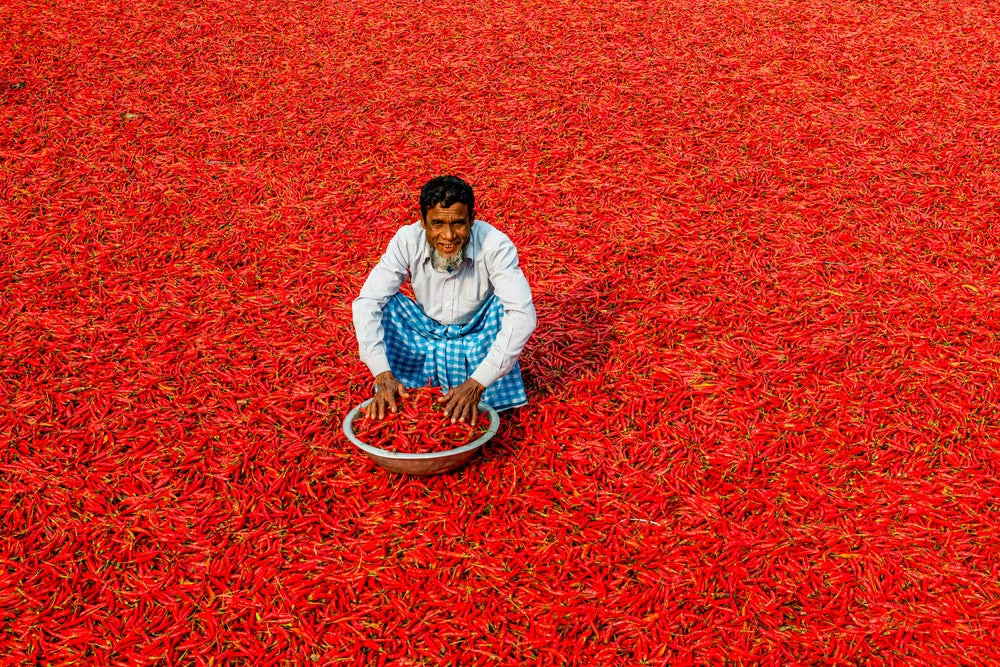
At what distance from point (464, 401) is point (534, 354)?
1.40 meters

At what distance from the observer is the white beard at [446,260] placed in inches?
173

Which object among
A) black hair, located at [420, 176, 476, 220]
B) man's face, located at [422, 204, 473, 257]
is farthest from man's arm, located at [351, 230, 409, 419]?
black hair, located at [420, 176, 476, 220]

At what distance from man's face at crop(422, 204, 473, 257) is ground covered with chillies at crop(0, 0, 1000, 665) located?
4.25 feet

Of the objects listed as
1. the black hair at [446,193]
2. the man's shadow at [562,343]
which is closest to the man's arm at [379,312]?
the black hair at [446,193]

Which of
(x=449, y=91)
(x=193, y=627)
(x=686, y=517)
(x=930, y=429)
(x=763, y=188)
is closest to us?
(x=193, y=627)

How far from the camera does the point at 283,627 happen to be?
13.0ft

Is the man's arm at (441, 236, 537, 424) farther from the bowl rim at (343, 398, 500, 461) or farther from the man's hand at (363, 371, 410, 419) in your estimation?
the man's hand at (363, 371, 410, 419)

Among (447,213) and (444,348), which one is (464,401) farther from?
(447,213)

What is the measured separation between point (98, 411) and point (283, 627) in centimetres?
208

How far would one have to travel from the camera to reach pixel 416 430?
170 inches

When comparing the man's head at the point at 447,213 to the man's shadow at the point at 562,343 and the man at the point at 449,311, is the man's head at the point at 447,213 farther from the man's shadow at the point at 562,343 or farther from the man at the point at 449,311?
the man's shadow at the point at 562,343

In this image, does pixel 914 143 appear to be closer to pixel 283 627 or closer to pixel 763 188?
pixel 763 188

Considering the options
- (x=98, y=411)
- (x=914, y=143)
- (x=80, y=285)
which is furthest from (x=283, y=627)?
(x=914, y=143)

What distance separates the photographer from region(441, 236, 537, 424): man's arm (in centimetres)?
433
